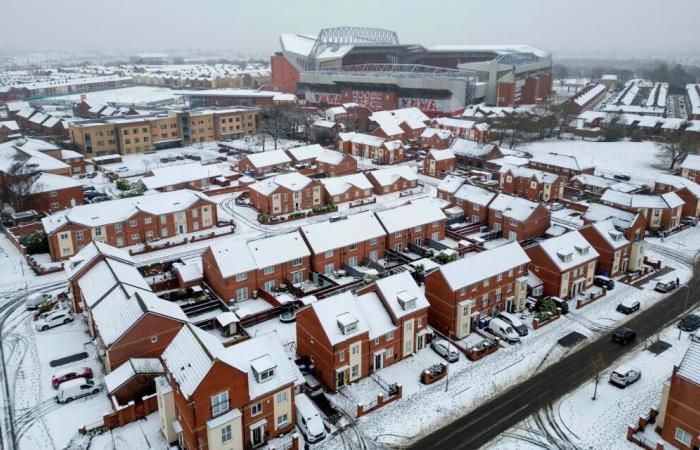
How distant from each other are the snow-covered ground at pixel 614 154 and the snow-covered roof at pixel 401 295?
50230mm

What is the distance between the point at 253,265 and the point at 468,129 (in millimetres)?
65053

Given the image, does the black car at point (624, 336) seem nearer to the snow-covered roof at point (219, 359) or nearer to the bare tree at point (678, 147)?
the snow-covered roof at point (219, 359)

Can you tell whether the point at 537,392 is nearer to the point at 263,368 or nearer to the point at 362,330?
the point at 362,330

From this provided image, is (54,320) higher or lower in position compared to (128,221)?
lower

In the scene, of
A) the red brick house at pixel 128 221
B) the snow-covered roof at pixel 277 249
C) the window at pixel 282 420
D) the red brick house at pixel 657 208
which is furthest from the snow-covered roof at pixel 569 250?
the red brick house at pixel 128 221

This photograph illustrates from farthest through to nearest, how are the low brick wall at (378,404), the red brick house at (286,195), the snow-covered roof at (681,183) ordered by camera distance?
1. the red brick house at (286,195)
2. the snow-covered roof at (681,183)
3. the low brick wall at (378,404)

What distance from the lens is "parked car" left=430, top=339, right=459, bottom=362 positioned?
31547 mm

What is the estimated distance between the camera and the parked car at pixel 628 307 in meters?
37.2

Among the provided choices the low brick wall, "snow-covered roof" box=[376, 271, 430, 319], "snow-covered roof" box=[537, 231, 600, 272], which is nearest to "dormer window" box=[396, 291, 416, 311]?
"snow-covered roof" box=[376, 271, 430, 319]

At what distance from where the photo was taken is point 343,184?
6116 centimetres

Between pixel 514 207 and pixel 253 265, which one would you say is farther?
pixel 514 207

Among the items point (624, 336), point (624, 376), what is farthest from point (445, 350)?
point (624, 336)

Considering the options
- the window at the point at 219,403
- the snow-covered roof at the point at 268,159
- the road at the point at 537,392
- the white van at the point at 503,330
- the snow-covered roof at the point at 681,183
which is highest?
the snow-covered roof at the point at 268,159

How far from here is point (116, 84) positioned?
18962cm
